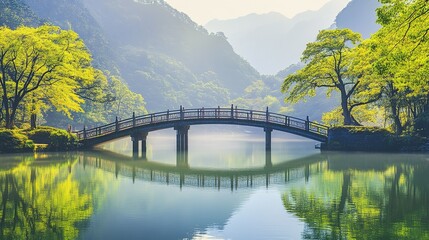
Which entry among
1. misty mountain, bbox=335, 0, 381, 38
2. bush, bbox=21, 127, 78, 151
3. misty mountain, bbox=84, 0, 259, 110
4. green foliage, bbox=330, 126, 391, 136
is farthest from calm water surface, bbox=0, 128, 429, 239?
misty mountain, bbox=335, 0, 381, 38

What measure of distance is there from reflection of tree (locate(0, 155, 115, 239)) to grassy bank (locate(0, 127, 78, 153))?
11.3 meters

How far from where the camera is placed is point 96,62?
128000 mm

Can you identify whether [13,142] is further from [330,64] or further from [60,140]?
[330,64]

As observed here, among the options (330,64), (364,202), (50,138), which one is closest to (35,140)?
(50,138)

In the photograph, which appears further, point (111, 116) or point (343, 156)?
point (111, 116)

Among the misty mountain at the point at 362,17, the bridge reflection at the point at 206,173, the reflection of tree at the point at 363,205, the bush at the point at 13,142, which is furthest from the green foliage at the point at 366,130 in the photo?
the misty mountain at the point at 362,17

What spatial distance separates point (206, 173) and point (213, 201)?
10.5m

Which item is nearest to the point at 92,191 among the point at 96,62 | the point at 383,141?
the point at 383,141

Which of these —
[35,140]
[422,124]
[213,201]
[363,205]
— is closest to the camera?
[363,205]

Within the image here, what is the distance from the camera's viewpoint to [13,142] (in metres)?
37.5

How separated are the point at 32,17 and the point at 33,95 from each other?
5359 centimetres

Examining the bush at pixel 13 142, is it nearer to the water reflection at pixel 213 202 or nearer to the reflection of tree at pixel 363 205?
the water reflection at pixel 213 202

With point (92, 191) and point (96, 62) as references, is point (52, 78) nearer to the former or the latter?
point (92, 191)

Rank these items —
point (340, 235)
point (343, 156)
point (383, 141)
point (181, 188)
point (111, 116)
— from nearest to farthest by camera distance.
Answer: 1. point (340, 235)
2. point (181, 188)
3. point (343, 156)
4. point (383, 141)
5. point (111, 116)
